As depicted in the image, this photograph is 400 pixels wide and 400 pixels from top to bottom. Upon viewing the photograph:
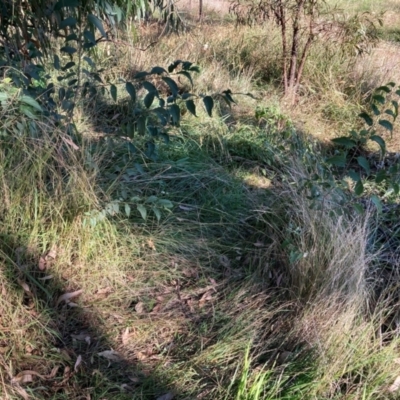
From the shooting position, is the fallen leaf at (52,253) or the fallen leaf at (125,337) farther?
the fallen leaf at (52,253)

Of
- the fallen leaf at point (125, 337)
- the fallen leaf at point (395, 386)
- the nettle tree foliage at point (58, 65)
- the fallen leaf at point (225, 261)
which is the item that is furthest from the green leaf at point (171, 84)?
the fallen leaf at point (395, 386)

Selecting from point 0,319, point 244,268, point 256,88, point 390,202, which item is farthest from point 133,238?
point 256,88

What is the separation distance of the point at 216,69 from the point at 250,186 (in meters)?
2.41

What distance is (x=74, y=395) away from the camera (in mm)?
2107

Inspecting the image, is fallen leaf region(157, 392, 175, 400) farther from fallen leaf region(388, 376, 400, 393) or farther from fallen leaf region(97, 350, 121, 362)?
fallen leaf region(388, 376, 400, 393)

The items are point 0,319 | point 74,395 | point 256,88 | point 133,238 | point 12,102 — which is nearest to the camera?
point 74,395

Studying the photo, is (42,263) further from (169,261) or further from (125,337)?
(169,261)

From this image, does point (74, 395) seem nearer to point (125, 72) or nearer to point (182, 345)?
Result: point (182, 345)

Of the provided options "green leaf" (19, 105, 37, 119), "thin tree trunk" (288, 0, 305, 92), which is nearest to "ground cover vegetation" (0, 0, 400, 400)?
"green leaf" (19, 105, 37, 119)

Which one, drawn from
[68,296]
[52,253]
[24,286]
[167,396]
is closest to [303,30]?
[52,253]

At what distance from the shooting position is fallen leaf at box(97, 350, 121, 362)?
2.31 meters

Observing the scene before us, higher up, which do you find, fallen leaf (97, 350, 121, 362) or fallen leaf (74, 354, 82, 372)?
fallen leaf (74, 354, 82, 372)

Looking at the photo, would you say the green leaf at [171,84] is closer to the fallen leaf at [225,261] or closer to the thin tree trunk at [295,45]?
the fallen leaf at [225,261]

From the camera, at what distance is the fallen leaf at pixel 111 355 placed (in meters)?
2.31
